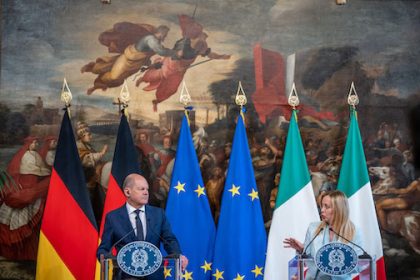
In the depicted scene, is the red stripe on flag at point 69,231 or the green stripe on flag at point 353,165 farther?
the green stripe on flag at point 353,165

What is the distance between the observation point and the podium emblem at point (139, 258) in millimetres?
6266

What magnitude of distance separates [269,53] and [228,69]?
0.64 m

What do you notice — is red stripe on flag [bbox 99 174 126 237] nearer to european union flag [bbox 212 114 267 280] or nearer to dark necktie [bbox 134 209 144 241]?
european union flag [bbox 212 114 267 280]

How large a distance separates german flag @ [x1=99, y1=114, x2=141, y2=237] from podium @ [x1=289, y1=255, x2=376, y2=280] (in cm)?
325

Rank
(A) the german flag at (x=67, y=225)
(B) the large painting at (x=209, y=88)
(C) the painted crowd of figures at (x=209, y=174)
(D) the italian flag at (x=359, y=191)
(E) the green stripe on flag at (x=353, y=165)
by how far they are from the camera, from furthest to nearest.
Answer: (B) the large painting at (x=209, y=88), (E) the green stripe on flag at (x=353, y=165), (C) the painted crowd of figures at (x=209, y=174), (D) the italian flag at (x=359, y=191), (A) the german flag at (x=67, y=225)

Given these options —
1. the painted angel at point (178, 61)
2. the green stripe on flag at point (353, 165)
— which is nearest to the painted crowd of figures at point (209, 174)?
the green stripe on flag at point (353, 165)

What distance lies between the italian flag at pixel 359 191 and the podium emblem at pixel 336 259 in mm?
2906

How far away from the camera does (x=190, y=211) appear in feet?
30.9

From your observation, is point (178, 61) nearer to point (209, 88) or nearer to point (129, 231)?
point (209, 88)

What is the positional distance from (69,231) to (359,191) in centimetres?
388

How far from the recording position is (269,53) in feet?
33.3

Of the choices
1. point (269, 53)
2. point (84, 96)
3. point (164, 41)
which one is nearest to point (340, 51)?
point (269, 53)

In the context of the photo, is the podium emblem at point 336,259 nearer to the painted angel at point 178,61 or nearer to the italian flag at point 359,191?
the italian flag at point 359,191

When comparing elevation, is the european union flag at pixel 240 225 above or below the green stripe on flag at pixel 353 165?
below
